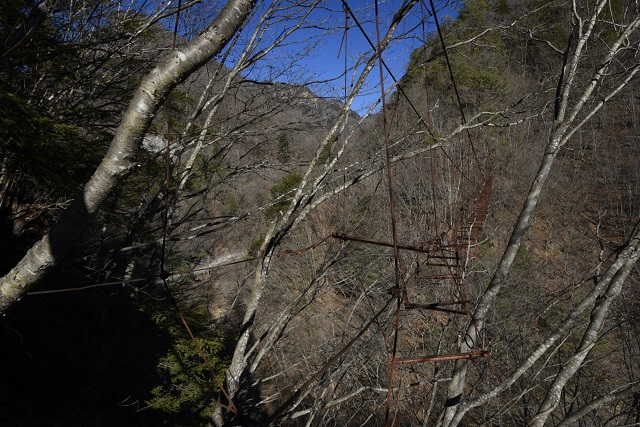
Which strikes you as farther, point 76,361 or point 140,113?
point 76,361

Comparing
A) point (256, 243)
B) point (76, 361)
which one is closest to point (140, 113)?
point (76, 361)

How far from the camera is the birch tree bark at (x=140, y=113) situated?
1313 mm

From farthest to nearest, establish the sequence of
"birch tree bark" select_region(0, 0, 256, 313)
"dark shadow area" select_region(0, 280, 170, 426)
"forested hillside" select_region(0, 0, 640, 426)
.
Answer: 1. "dark shadow area" select_region(0, 280, 170, 426)
2. "forested hillside" select_region(0, 0, 640, 426)
3. "birch tree bark" select_region(0, 0, 256, 313)

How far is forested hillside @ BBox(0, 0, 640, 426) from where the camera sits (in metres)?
2.59

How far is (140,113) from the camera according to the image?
1.34 metres

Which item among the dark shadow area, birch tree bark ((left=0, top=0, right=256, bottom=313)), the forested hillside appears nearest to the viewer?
birch tree bark ((left=0, top=0, right=256, bottom=313))

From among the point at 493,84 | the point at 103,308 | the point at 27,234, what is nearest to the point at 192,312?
the point at 103,308

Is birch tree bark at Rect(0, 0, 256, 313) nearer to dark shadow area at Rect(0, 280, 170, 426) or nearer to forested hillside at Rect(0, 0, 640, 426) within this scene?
forested hillside at Rect(0, 0, 640, 426)

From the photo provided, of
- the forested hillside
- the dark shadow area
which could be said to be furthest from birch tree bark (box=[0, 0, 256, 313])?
the dark shadow area

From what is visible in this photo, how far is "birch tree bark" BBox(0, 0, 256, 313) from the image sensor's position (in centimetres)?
131

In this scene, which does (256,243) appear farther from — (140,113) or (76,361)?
(140,113)

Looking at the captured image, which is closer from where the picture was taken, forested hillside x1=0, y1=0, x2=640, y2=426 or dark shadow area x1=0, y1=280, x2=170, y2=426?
forested hillside x1=0, y1=0, x2=640, y2=426

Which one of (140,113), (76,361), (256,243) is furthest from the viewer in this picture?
(256,243)

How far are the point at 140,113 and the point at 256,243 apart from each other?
10492 millimetres
